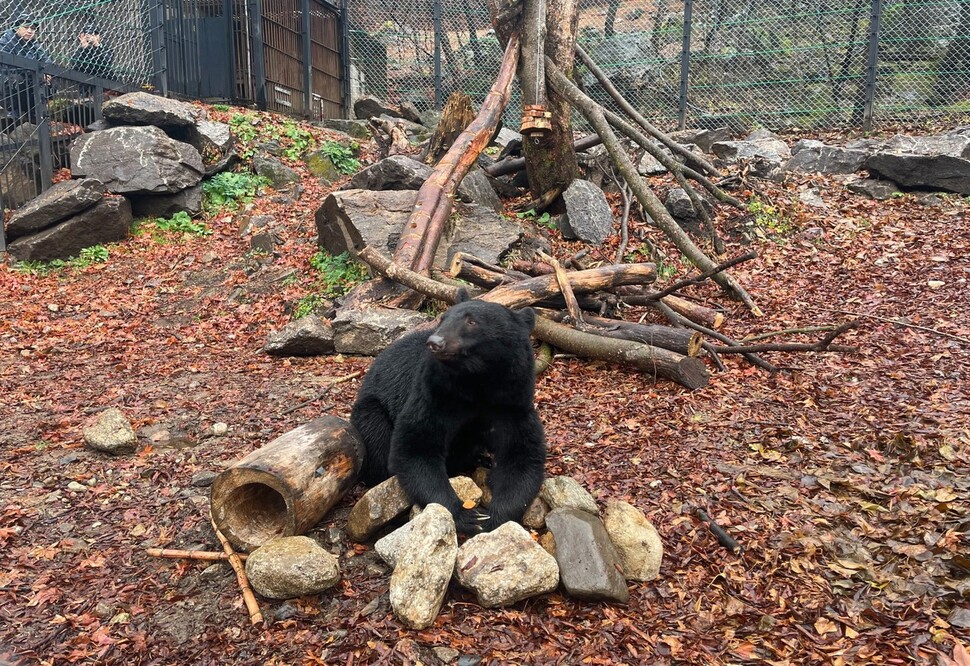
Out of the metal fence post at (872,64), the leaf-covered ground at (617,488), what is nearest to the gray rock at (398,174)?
the leaf-covered ground at (617,488)

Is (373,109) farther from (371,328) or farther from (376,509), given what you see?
(376,509)

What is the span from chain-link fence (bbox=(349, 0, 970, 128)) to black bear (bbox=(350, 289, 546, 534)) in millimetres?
10301

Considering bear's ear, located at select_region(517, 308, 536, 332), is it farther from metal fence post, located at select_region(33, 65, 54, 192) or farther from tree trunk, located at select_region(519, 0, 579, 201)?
metal fence post, located at select_region(33, 65, 54, 192)

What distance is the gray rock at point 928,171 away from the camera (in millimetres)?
9039

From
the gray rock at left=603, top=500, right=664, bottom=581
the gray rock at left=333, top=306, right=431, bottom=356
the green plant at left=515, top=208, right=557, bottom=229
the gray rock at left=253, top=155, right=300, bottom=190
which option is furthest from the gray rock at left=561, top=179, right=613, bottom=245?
the gray rock at left=603, top=500, right=664, bottom=581

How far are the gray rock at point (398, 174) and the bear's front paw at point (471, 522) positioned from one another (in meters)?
6.01

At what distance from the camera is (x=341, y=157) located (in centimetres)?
1215

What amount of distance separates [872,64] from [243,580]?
1310 centimetres

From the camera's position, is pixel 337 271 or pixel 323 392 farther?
pixel 337 271

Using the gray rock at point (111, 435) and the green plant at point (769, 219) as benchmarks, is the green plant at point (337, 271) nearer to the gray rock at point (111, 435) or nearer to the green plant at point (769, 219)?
the gray rock at point (111, 435)

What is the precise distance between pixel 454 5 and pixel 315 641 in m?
14.7

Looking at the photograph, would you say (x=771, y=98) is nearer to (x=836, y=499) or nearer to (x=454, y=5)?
(x=454, y=5)

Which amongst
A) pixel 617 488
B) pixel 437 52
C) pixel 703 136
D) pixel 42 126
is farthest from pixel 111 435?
pixel 437 52

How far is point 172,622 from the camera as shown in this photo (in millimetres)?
2998
